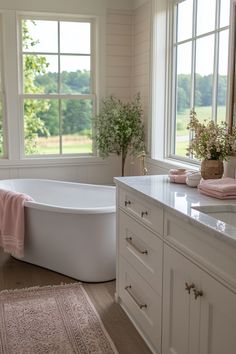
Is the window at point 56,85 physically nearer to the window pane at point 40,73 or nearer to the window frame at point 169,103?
the window pane at point 40,73

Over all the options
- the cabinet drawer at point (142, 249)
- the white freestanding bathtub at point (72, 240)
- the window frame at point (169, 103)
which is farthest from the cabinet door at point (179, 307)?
the window frame at point (169, 103)

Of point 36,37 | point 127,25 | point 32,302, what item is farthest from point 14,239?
point 127,25

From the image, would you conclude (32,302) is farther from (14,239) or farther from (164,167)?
(164,167)

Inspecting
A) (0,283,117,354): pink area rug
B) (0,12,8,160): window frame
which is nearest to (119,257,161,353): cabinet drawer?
(0,283,117,354): pink area rug

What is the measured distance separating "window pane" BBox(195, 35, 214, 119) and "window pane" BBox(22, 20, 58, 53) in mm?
1826

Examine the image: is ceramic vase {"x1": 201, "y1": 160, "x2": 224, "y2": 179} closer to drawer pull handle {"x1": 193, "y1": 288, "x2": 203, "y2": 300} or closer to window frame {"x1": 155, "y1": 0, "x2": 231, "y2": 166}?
drawer pull handle {"x1": 193, "y1": 288, "x2": 203, "y2": 300}

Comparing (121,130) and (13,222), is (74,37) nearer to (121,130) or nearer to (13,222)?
(121,130)

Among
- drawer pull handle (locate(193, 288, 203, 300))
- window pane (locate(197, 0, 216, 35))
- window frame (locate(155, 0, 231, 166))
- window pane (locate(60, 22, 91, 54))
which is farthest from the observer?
window pane (locate(60, 22, 91, 54))

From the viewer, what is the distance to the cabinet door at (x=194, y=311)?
1577 mm

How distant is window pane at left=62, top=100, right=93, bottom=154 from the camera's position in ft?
15.9

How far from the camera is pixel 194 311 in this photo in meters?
1.82

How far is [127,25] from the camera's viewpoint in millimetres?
4742

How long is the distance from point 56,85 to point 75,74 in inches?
10.0

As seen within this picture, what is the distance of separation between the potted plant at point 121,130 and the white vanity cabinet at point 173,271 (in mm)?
1642
